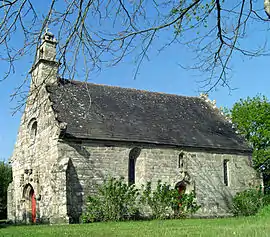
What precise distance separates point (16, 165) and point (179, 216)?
11366mm

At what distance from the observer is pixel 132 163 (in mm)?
20797

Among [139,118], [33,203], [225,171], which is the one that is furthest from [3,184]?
[225,171]

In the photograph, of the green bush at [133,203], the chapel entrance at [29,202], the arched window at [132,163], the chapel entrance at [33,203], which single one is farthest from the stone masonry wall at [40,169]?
the arched window at [132,163]

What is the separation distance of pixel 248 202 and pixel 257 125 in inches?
604

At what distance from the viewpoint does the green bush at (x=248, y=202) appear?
22.3 m

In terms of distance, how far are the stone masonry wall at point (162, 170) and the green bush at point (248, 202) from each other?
1.82 feet

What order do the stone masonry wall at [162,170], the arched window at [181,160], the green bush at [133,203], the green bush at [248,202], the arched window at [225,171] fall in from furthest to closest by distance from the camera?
the arched window at [225,171], the green bush at [248,202], the arched window at [181,160], the stone masonry wall at [162,170], the green bush at [133,203]

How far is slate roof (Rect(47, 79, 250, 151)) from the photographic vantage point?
20141mm

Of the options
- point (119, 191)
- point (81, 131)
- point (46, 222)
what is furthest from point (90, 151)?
point (46, 222)

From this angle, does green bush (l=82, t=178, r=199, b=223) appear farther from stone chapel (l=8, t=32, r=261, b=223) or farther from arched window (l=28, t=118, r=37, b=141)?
arched window (l=28, t=118, r=37, b=141)

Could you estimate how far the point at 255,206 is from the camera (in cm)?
2228

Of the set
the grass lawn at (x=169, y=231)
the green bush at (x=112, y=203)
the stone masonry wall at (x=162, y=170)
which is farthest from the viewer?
the stone masonry wall at (x=162, y=170)

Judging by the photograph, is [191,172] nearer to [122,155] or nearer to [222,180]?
[222,180]

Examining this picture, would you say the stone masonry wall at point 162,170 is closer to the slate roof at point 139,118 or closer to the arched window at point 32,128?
the slate roof at point 139,118
